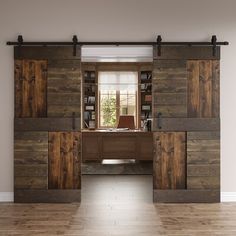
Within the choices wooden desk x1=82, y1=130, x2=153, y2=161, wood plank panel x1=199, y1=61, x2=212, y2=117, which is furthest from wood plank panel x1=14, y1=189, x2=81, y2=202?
wooden desk x1=82, y1=130, x2=153, y2=161

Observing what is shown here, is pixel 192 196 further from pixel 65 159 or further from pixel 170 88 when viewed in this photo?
pixel 65 159

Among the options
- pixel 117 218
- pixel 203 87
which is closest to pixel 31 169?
pixel 117 218

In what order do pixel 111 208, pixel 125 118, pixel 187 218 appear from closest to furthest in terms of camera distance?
pixel 187 218 → pixel 111 208 → pixel 125 118

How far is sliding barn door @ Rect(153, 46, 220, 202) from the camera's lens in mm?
5594

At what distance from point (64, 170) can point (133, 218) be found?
1.36 metres

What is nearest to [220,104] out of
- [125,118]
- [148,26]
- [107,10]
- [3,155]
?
[148,26]

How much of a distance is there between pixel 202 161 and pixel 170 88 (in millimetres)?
1111

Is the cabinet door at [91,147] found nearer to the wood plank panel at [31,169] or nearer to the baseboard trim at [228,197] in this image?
the wood plank panel at [31,169]

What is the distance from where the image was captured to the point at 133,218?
15.6 ft

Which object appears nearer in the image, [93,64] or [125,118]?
[125,118]

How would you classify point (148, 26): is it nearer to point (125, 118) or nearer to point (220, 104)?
point (220, 104)

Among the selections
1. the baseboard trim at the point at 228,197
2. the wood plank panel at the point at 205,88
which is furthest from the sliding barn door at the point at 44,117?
the baseboard trim at the point at 228,197

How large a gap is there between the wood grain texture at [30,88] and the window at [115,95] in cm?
653

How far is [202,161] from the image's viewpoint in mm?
5609
